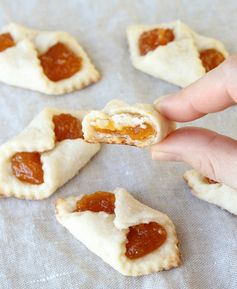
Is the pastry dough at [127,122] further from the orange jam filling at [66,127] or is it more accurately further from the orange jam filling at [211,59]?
the orange jam filling at [211,59]

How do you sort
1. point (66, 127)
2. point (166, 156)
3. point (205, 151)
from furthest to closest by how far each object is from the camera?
point (66, 127) < point (166, 156) < point (205, 151)

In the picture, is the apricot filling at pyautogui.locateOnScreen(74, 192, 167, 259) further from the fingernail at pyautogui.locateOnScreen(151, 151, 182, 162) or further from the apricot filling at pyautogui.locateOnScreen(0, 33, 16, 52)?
the apricot filling at pyautogui.locateOnScreen(0, 33, 16, 52)

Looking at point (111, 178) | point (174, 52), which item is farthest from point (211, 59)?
point (111, 178)

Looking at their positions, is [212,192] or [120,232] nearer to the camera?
[120,232]

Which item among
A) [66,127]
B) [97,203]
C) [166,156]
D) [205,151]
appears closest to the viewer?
[205,151]

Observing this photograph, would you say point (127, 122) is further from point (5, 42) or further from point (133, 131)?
point (5, 42)

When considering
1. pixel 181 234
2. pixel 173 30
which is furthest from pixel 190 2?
pixel 181 234

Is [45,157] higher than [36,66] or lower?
lower

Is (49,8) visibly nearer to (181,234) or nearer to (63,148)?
(63,148)
